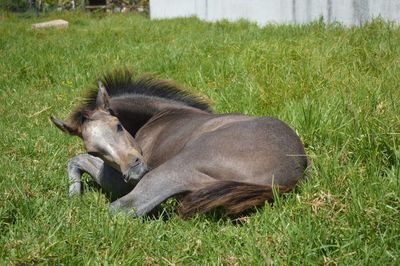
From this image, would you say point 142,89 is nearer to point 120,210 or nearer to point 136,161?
point 136,161

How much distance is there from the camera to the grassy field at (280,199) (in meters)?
2.65

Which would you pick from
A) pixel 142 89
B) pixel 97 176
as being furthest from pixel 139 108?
pixel 97 176

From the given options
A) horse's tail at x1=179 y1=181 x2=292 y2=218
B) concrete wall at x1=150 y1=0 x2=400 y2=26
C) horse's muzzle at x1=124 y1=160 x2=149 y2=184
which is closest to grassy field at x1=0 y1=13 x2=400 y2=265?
horse's tail at x1=179 y1=181 x2=292 y2=218

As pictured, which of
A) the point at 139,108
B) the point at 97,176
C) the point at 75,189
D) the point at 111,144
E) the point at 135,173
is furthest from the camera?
the point at 139,108

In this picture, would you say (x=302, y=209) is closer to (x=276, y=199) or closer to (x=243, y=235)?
(x=276, y=199)

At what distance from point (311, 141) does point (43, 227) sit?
2.02 meters

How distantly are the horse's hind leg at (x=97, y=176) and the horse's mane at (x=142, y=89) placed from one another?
48 centimetres

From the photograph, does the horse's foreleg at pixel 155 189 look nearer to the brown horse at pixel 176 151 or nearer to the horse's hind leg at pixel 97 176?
the brown horse at pixel 176 151

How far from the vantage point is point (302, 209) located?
3.06 metres

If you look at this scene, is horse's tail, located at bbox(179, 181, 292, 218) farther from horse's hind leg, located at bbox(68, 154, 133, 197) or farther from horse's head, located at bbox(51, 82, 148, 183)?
horse's hind leg, located at bbox(68, 154, 133, 197)

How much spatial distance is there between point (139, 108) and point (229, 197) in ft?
5.33

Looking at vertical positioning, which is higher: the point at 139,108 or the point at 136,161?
the point at 139,108

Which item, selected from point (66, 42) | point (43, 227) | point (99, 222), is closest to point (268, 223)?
point (99, 222)

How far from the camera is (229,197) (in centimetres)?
309
